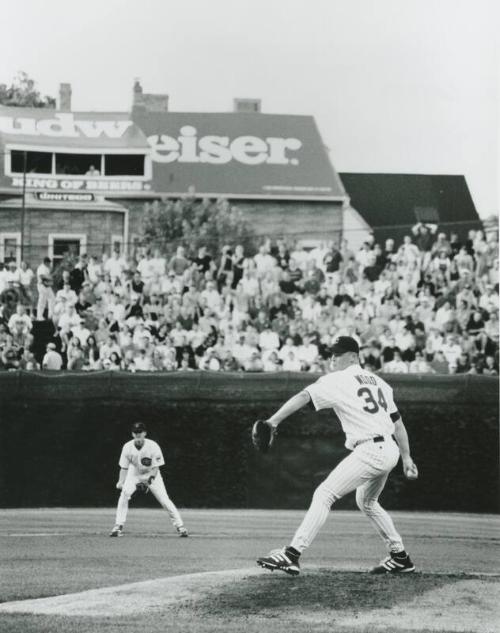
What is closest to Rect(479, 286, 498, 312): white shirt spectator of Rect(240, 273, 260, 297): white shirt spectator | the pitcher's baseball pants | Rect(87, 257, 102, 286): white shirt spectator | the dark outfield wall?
the dark outfield wall

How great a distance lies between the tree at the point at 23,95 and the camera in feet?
45.8

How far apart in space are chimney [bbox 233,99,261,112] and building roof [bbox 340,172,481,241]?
2375mm

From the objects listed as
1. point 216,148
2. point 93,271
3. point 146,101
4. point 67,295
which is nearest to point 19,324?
point 67,295

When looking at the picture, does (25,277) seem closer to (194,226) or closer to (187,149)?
(194,226)

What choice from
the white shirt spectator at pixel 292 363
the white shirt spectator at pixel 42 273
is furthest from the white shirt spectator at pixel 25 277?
the white shirt spectator at pixel 292 363

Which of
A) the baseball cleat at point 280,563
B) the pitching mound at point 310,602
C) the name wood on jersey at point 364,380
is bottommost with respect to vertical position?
the pitching mound at point 310,602

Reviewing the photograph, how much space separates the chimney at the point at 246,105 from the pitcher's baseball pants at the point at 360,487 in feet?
30.9

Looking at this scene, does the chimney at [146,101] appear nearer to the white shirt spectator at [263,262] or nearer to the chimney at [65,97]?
the chimney at [65,97]

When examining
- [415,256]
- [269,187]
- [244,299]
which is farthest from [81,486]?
[269,187]

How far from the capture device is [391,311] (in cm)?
1678

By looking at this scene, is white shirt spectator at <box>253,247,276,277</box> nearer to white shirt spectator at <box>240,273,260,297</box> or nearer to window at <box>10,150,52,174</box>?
white shirt spectator at <box>240,273,260,297</box>

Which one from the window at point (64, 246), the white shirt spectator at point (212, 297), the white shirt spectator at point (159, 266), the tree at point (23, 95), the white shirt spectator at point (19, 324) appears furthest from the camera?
the window at point (64, 246)

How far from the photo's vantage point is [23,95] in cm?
1652

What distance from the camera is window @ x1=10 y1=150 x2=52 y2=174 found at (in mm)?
17688
